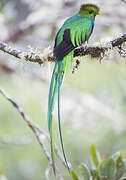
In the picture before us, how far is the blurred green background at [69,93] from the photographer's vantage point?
4.36m

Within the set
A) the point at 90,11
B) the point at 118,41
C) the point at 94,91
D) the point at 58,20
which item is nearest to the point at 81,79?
the point at 94,91

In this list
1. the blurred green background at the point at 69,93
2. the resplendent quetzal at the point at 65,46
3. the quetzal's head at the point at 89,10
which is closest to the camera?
the resplendent quetzal at the point at 65,46

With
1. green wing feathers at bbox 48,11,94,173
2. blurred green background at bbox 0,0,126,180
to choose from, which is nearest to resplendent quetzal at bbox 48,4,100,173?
green wing feathers at bbox 48,11,94,173

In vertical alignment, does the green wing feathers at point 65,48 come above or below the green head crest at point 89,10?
below

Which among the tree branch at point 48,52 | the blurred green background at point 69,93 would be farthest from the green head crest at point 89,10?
the blurred green background at point 69,93

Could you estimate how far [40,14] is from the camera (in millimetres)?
4598

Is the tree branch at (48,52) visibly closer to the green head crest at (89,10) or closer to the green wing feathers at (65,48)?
the green wing feathers at (65,48)

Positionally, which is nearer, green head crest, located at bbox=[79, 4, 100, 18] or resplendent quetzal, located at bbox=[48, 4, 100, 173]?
resplendent quetzal, located at bbox=[48, 4, 100, 173]

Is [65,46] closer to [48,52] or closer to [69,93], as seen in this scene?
[48,52]

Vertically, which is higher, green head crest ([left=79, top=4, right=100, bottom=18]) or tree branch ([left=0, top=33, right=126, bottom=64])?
green head crest ([left=79, top=4, right=100, bottom=18])

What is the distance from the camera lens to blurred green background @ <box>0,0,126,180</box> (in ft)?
14.3

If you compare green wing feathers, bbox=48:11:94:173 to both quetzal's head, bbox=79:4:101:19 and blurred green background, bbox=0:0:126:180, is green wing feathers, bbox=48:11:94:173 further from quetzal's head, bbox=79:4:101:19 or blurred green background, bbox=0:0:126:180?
blurred green background, bbox=0:0:126:180

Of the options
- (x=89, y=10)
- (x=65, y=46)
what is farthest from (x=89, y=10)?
(x=65, y=46)

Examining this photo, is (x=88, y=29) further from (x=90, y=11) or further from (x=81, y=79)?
(x=81, y=79)
